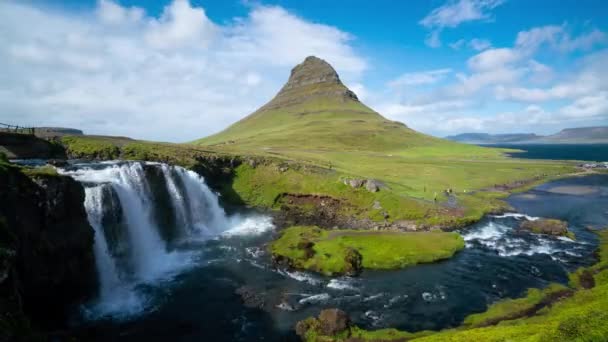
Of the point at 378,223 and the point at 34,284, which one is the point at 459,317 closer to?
the point at 378,223

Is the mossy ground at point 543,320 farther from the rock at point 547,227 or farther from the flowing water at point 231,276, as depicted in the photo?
the rock at point 547,227

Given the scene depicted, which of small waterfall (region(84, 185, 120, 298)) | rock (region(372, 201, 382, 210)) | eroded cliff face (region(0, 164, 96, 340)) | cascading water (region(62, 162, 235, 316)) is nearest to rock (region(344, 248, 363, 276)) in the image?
cascading water (region(62, 162, 235, 316))

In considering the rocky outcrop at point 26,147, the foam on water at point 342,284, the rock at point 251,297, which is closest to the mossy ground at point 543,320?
the rock at point 251,297

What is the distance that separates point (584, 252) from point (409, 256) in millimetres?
22819

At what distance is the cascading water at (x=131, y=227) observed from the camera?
35.5m

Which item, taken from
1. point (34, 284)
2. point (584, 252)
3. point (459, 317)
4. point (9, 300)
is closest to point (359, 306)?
point (459, 317)

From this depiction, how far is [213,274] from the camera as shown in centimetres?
3953

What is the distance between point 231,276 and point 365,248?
55.3 ft

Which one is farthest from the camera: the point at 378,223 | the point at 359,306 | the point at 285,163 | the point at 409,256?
the point at 285,163

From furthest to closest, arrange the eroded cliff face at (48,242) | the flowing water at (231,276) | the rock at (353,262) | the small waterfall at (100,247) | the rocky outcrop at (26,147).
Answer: the rocky outcrop at (26,147), the rock at (353,262), the small waterfall at (100,247), the flowing water at (231,276), the eroded cliff face at (48,242)

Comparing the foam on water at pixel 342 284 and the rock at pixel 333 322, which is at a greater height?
the rock at pixel 333 322

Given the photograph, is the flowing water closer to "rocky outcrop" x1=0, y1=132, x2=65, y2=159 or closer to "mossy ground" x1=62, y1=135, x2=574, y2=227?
"mossy ground" x1=62, y1=135, x2=574, y2=227

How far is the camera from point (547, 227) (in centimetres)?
5253

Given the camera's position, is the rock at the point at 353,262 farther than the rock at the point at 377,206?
No
